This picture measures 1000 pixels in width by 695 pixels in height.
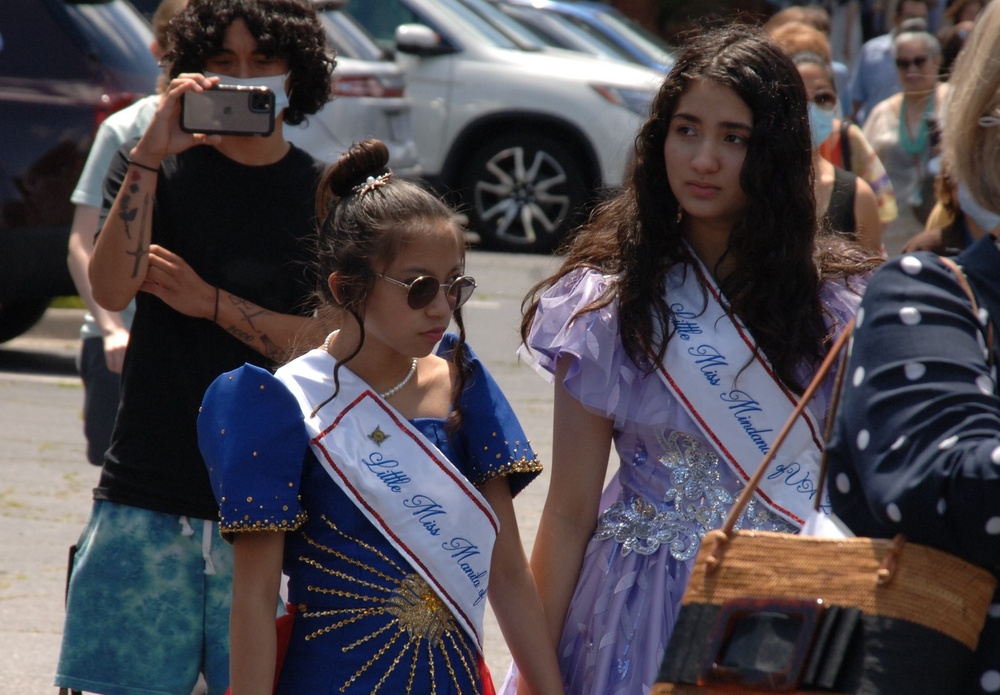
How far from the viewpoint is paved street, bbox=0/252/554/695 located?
15.4 feet

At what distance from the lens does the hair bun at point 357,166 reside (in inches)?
104

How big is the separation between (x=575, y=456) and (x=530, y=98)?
9.26m

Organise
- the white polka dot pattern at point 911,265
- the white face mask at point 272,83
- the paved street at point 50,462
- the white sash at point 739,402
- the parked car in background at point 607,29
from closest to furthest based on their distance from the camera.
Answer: the white polka dot pattern at point 911,265, the white sash at point 739,402, the white face mask at point 272,83, the paved street at point 50,462, the parked car in background at point 607,29

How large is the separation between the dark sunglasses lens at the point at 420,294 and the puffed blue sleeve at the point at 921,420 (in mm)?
894

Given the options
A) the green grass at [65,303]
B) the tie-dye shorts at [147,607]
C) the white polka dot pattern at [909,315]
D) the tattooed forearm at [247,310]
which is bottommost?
the green grass at [65,303]

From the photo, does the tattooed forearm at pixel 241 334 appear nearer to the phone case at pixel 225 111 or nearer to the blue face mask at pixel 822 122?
the phone case at pixel 225 111

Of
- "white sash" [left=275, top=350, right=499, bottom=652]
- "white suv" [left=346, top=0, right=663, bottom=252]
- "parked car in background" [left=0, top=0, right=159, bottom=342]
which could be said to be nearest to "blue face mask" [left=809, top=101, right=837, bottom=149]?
"white sash" [left=275, top=350, right=499, bottom=652]

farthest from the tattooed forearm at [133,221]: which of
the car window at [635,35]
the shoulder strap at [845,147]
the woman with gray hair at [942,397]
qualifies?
the car window at [635,35]

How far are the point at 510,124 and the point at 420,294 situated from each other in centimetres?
943

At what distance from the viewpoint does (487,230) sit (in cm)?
1169

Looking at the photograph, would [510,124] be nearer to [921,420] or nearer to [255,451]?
[255,451]

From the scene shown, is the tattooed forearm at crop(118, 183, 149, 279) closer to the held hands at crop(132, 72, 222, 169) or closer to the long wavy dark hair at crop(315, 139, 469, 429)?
the held hands at crop(132, 72, 222, 169)

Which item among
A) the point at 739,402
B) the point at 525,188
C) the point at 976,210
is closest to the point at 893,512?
the point at 976,210

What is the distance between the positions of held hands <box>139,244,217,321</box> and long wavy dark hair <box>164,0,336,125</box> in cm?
48
